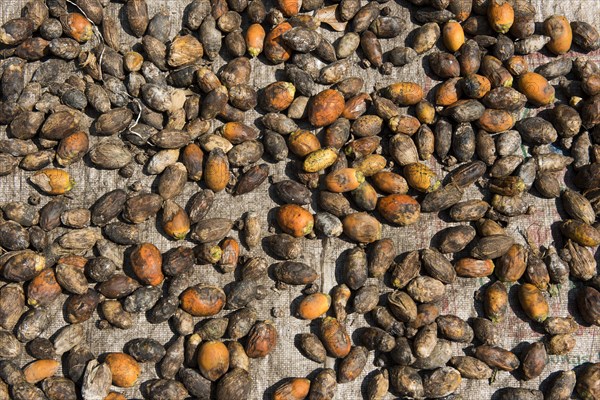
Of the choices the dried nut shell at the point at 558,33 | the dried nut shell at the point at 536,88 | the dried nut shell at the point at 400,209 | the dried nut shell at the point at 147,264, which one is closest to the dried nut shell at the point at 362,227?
the dried nut shell at the point at 400,209

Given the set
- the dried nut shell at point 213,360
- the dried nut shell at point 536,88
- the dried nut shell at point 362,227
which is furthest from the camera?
the dried nut shell at point 536,88

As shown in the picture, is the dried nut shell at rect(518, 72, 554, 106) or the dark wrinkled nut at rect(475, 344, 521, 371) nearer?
the dark wrinkled nut at rect(475, 344, 521, 371)

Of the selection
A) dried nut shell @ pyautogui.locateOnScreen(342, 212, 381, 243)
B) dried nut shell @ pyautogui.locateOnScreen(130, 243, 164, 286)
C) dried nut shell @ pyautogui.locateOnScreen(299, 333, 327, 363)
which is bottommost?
dried nut shell @ pyautogui.locateOnScreen(299, 333, 327, 363)

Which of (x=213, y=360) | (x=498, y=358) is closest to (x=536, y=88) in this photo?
(x=498, y=358)

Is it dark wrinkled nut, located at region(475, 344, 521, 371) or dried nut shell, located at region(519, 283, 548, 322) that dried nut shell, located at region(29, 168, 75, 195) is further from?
dried nut shell, located at region(519, 283, 548, 322)

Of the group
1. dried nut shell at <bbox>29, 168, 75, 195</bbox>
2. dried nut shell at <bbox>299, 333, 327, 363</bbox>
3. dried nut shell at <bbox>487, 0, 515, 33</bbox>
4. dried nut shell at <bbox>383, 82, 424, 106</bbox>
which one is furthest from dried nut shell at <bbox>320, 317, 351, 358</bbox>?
dried nut shell at <bbox>487, 0, 515, 33</bbox>

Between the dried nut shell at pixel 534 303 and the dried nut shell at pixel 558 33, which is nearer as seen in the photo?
the dried nut shell at pixel 534 303

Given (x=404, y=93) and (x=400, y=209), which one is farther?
(x=404, y=93)

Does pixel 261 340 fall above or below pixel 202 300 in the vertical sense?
below

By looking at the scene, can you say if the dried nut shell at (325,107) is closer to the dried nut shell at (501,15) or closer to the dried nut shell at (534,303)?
the dried nut shell at (501,15)

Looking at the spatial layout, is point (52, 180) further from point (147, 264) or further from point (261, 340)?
point (261, 340)

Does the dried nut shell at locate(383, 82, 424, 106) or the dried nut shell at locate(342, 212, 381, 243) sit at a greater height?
the dried nut shell at locate(383, 82, 424, 106)

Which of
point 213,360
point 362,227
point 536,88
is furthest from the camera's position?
point 536,88
